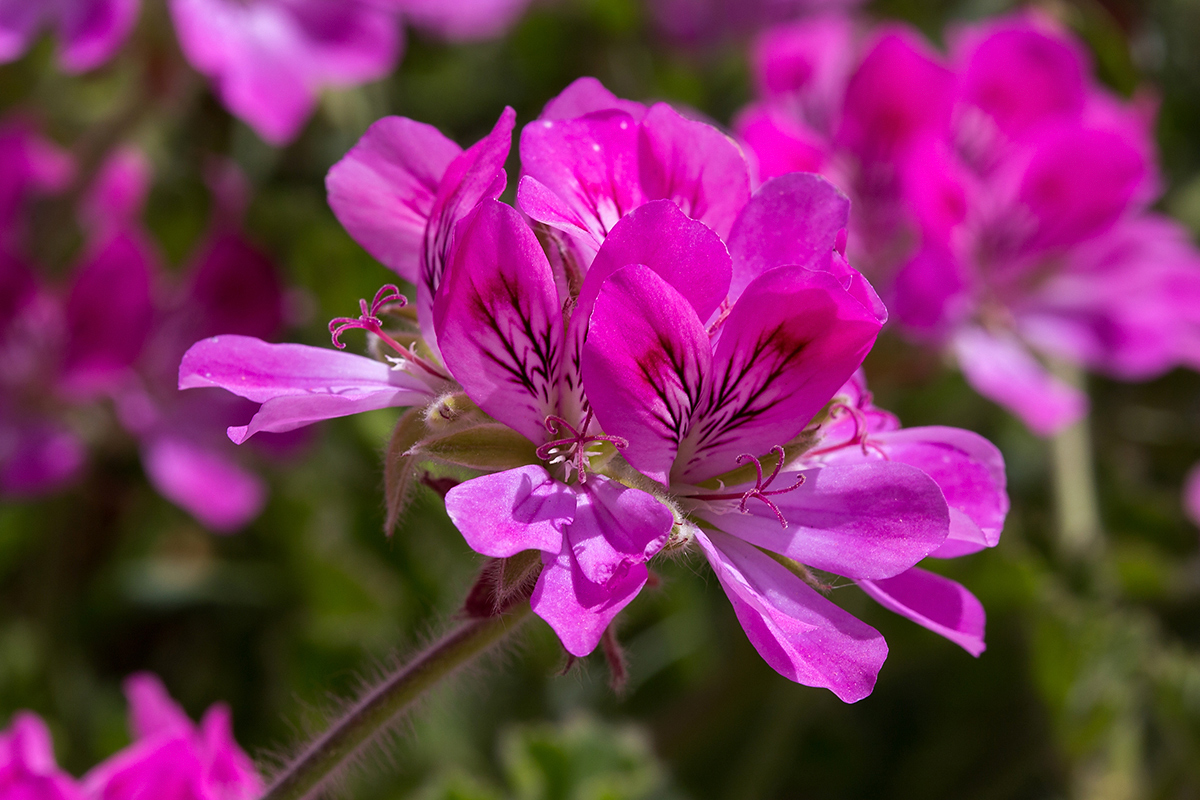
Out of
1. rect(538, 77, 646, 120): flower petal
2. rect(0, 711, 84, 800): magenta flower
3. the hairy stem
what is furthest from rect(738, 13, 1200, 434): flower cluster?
rect(0, 711, 84, 800): magenta flower

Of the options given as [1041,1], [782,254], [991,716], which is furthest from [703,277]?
[1041,1]

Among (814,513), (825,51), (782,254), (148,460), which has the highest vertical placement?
(782,254)

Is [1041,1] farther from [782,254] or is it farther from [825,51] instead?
[782,254]

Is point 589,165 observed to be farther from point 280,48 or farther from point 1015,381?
point 280,48

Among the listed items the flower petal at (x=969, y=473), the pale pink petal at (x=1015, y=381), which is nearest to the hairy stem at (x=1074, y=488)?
the pale pink petal at (x=1015, y=381)

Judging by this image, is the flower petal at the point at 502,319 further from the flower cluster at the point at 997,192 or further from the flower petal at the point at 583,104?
the flower cluster at the point at 997,192

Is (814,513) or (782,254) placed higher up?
(782,254)
